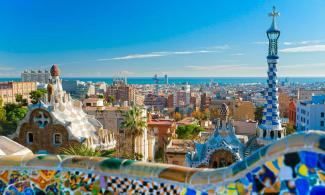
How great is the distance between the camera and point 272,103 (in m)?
17.7

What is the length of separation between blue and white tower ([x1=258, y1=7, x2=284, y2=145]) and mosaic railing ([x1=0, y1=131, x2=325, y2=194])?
13.8 meters

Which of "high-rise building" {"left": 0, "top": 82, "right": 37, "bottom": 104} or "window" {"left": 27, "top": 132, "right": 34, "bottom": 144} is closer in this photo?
"window" {"left": 27, "top": 132, "right": 34, "bottom": 144}

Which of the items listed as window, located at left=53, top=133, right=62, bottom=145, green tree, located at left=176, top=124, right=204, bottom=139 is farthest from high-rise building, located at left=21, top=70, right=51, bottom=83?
window, located at left=53, top=133, right=62, bottom=145

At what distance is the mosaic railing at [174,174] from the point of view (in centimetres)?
343

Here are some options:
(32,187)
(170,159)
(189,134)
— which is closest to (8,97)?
(189,134)

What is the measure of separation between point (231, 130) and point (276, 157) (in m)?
15.0

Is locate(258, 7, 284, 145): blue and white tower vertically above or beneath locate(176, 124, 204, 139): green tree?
above

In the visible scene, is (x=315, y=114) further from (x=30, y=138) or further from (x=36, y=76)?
(x=36, y=76)

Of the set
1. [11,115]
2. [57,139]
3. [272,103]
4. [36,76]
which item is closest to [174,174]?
[272,103]

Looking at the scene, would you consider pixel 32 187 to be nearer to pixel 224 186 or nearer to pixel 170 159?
pixel 224 186

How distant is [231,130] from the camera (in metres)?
18.3

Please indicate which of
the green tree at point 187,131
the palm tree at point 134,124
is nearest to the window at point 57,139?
the palm tree at point 134,124

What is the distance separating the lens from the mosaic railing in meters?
3.43

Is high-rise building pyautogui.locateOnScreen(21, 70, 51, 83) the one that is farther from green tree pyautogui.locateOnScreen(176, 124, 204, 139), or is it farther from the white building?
the white building
